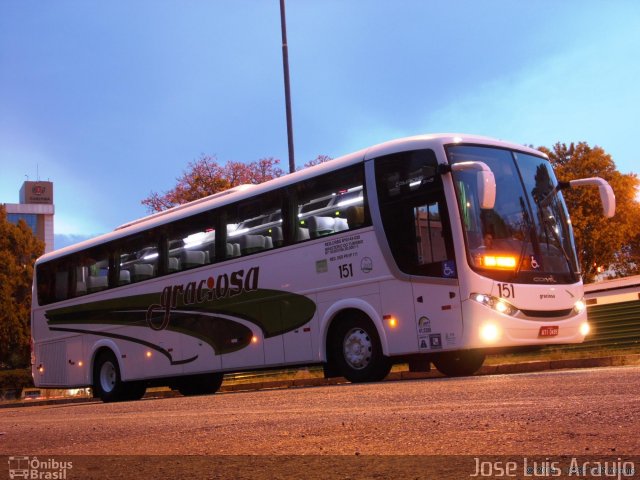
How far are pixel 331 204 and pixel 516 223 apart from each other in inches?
126

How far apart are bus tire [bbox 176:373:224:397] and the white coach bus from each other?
1.07 metres

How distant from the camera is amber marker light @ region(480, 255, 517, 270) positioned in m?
13.0

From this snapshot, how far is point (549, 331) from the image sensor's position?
13367mm

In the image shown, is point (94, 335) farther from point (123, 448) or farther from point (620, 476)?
point (620, 476)

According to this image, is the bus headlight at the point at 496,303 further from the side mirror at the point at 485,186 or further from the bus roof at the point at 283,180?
the bus roof at the point at 283,180

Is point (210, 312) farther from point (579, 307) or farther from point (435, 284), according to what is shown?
point (579, 307)

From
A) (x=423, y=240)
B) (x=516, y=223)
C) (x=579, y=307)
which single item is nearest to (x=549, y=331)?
(x=579, y=307)

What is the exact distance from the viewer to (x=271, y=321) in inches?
635

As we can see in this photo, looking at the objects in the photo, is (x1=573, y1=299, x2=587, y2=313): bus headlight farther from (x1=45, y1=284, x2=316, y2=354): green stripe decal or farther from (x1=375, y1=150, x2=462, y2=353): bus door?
(x1=45, y1=284, x2=316, y2=354): green stripe decal

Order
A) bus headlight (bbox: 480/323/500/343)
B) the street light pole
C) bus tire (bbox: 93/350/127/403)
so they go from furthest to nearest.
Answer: the street light pole < bus tire (bbox: 93/350/127/403) < bus headlight (bbox: 480/323/500/343)

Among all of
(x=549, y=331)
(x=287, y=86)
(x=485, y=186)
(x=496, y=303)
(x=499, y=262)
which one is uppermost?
(x=287, y=86)

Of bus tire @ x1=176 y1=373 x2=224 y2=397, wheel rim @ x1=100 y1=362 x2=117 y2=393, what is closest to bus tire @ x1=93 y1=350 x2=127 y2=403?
wheel rim @ x1=100 y1=362 x2=117 y2=393

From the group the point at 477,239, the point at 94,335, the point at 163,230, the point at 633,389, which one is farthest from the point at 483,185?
the point at 94,335

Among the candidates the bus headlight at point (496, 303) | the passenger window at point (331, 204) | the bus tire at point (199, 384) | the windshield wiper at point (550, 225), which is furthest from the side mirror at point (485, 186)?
the bus tire at point (199, 384)
